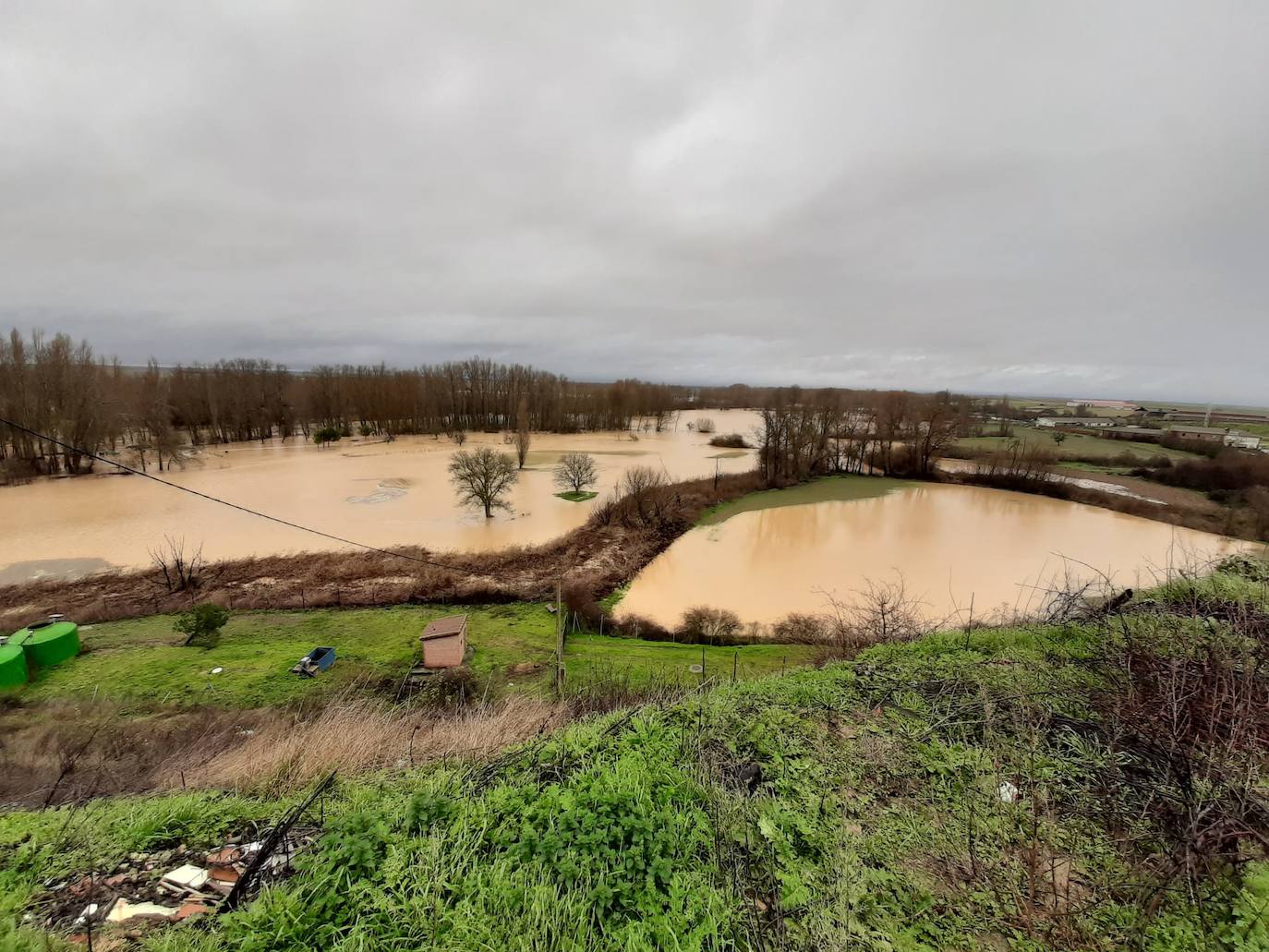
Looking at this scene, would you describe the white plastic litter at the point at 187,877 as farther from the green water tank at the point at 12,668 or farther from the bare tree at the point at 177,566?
the bare tree at the point at 177,566

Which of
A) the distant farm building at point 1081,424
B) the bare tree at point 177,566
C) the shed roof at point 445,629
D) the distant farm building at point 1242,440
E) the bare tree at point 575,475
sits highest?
the distant farm building at point 1081,424

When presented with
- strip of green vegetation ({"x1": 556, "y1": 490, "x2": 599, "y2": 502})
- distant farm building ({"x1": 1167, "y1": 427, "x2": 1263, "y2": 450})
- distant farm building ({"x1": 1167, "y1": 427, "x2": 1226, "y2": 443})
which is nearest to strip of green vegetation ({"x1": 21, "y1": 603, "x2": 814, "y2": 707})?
strip of green vegetation ({"x1": 556, "y1": 490, "x2": 599, "y2": 502})

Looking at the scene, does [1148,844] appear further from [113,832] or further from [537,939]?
[113,832]

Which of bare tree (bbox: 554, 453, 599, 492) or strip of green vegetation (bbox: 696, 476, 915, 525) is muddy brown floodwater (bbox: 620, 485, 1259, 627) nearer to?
strip of green vegetation (bbox: 696, 476, 915, 525)

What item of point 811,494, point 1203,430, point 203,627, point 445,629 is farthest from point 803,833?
point 1203,430

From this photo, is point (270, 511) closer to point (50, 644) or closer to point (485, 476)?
point (485, 476)

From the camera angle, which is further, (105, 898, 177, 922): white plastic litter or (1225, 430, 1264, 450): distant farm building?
(1225, 430, 1264, 450): distant farm building

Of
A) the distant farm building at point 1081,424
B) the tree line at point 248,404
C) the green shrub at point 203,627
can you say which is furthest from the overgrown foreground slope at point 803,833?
the distant farm building at point 1081,424
